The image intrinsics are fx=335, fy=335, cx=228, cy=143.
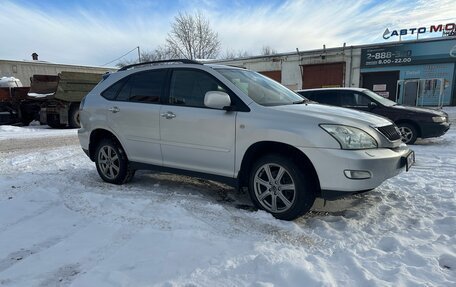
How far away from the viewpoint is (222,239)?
3303mm

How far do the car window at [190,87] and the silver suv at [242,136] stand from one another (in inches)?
0.6

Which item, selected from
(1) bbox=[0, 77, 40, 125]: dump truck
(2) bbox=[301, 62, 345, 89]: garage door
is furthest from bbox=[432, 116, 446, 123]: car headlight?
(1) bbox=[0, 77, 40, 125]: dump truck

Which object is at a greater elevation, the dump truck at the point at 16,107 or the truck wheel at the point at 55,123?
the dump truck at the point at 16,107

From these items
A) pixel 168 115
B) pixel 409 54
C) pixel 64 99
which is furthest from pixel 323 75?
pixel 168 115

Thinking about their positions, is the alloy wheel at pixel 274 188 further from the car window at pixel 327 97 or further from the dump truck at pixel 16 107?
the dump truck at pixel 16 107

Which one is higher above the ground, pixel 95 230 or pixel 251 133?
→ pixel 251 133

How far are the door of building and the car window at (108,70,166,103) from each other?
20150 millimetres

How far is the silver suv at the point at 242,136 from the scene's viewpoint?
11.4ft

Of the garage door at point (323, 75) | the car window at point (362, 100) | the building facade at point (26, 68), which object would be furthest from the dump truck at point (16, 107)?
the garage door at point (323, 75)

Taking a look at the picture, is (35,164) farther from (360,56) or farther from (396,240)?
(360,56)

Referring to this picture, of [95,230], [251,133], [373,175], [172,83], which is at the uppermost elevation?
[172,83]

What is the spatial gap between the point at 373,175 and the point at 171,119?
2.55 meters

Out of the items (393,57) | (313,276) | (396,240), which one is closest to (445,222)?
(396,240)

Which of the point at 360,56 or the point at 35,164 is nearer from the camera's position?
the point at 35,164
